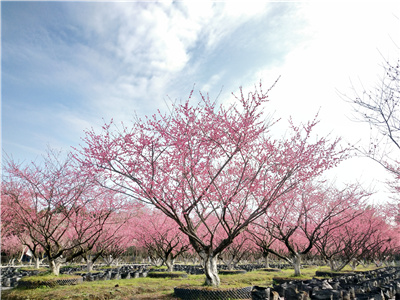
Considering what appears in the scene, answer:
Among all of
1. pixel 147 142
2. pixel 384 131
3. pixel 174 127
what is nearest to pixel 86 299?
pixel 147 142

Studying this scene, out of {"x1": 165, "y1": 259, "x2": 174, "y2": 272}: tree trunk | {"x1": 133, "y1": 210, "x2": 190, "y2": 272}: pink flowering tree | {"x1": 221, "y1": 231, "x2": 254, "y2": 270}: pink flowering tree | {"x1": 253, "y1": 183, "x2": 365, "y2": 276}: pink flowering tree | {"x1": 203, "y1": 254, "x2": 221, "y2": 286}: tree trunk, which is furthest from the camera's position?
{"x1": 221, "y1": 231, "x2": 254, "y2": 270}: pink flowering tree

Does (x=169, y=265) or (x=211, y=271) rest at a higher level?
(x=211, y=271)

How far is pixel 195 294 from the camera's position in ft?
30.5

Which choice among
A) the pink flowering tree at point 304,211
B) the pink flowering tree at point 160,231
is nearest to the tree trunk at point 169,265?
the pink flowering tree at point 160,231

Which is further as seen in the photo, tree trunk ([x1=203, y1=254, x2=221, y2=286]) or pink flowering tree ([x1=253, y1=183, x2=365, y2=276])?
pink flowering tree ([x1=253, y1=183, x2=365, y2=276])

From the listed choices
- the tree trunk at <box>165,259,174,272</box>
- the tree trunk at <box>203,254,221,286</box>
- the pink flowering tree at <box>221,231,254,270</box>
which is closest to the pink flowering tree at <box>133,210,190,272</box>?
the tree trunk at <box>165,259,174,272</box>

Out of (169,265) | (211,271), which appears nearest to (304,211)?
(211,271)

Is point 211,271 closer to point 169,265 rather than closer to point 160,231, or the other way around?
point 169,265

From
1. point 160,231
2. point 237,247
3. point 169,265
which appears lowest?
point 169,265

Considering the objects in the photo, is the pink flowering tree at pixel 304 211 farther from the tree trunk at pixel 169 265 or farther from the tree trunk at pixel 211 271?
the tree trunk at pixel 169 265

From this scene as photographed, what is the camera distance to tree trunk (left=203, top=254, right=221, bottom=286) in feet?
33.6

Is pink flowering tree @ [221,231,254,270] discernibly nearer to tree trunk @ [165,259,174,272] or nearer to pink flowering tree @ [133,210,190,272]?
Answer: pink flowering tree @ [133,210,190,272]

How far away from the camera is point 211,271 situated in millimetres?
10406

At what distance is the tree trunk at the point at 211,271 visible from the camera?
10.2 meters
